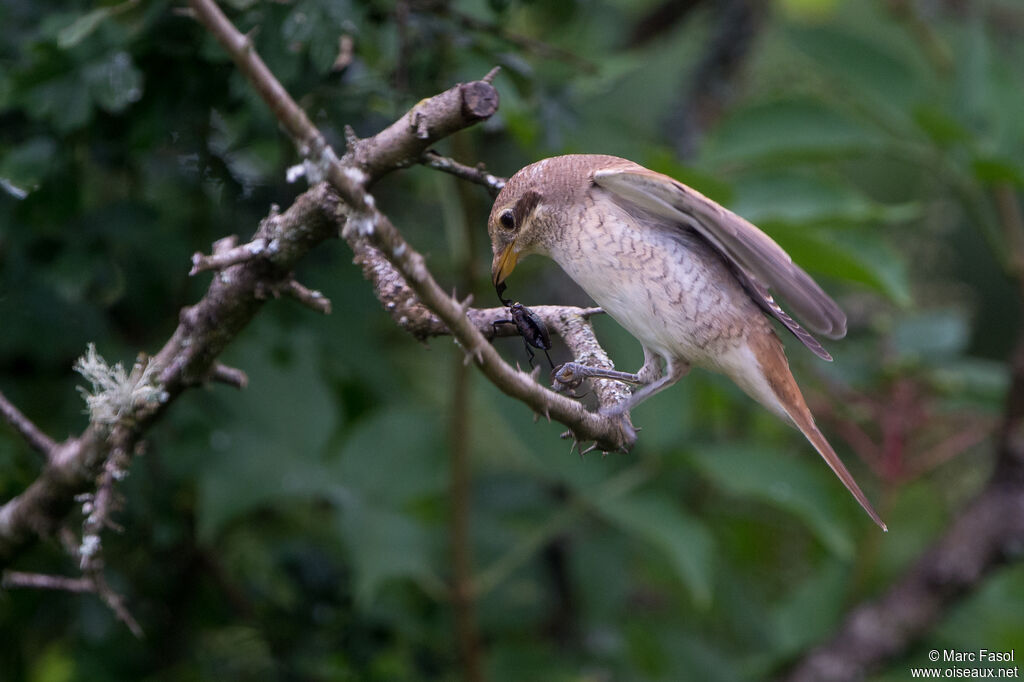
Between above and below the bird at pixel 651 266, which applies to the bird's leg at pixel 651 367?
below

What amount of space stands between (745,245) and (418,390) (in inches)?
110

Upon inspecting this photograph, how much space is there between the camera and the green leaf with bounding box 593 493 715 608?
273 centimetres

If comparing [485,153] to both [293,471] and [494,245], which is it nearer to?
[293,471]

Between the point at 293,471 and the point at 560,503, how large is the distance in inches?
39.6

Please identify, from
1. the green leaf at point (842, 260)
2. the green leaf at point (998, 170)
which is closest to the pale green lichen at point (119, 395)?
the green leaf at point (842, 260)

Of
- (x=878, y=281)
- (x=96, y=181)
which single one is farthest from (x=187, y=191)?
(x=878, y=281)

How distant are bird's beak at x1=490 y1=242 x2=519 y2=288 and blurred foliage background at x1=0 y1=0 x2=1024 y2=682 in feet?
1.60

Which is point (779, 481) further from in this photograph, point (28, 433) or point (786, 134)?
point (28, 433)

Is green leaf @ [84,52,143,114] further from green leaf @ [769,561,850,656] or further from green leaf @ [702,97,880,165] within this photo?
green leaf @ [769,561,850,656]

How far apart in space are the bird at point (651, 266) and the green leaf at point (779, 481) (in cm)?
93

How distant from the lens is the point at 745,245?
5.42 ft

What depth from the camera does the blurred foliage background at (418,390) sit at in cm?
235

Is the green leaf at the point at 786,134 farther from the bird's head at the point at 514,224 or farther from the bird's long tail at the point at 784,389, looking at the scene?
the bird's head at the point at 514,224

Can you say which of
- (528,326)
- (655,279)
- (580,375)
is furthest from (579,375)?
(655,279)
